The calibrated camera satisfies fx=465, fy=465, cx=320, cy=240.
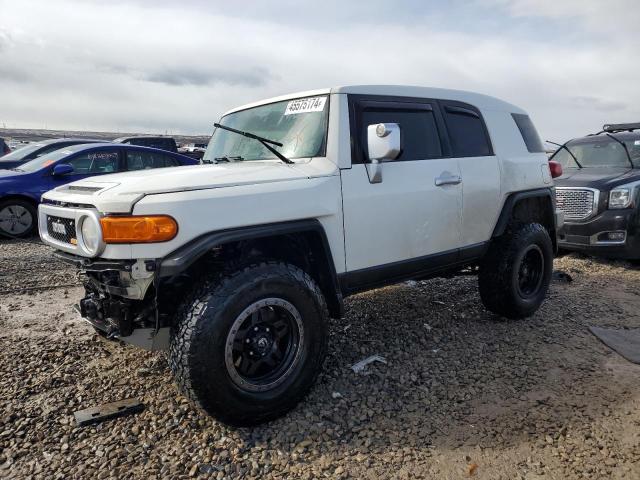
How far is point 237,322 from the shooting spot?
101 inches

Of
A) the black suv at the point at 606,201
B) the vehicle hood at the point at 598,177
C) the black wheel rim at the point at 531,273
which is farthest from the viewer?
the vehicle hood at the point at 598,177

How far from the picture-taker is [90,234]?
2.52 m

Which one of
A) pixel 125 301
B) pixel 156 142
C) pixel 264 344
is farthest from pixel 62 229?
pixel 156 142

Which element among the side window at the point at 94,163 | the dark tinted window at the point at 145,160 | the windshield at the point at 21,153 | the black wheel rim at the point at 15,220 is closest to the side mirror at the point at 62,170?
the side window at the point at 94,163

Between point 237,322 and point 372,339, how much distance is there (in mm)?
1683

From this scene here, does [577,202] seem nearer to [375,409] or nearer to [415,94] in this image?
[415,94]

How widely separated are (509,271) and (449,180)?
1.18 meters

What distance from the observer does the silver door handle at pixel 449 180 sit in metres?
3.55

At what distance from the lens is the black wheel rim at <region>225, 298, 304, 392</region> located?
2605 millimetres

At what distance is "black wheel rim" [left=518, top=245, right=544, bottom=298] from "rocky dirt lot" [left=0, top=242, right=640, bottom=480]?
0.95 feet

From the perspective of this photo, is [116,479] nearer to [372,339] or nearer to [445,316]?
[372,339]

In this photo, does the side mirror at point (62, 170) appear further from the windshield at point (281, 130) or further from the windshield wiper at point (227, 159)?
the windshield wiper at point (227, 159)

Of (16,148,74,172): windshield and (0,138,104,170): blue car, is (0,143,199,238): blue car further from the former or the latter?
(0,138,104,170): blue car

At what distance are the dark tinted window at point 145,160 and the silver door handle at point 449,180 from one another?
19.5 ft
